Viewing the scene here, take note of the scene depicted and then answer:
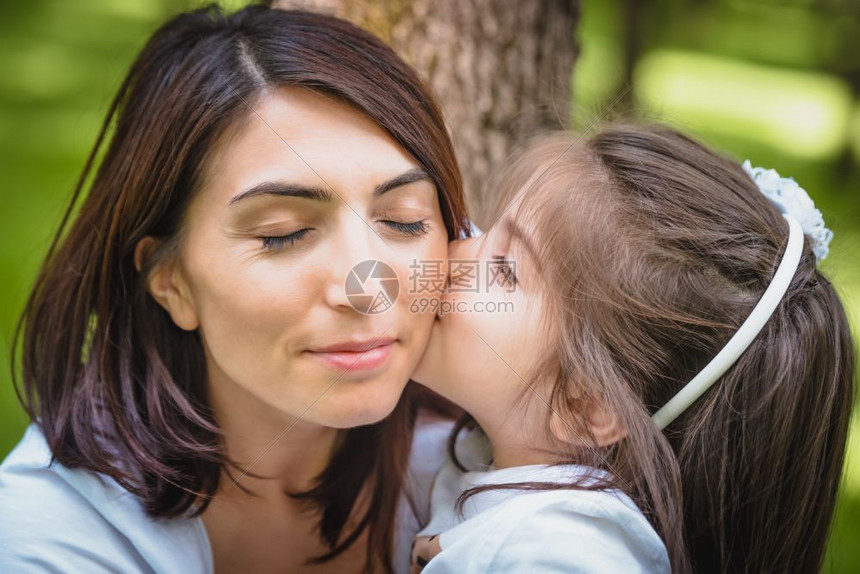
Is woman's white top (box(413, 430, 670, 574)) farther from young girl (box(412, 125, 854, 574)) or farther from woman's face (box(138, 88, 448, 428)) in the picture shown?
woman's face (box(138, 88, 448, 428))

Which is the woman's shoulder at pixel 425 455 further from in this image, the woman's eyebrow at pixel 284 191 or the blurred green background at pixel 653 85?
the blurred green background at pixel 653 85

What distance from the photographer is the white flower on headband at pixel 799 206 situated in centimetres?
167

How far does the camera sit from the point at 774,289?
5.10 ft

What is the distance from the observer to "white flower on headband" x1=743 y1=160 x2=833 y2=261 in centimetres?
167

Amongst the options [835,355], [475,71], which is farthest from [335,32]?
[835,355]

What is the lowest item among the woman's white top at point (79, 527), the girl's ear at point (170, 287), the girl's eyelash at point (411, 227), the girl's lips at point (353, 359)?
the woman's white top at point (79, 527)

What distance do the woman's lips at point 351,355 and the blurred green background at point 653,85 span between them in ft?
3.90

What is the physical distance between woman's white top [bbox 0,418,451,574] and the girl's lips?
0.50m

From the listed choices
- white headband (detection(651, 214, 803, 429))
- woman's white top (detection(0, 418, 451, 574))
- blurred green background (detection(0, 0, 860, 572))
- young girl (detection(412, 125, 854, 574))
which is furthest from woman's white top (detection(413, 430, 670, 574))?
blurred green background (detection(0, 0, 860, 572))

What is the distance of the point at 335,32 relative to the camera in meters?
1.70

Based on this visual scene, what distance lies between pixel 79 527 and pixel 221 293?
551 mm

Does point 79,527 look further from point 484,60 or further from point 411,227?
point 484,60
